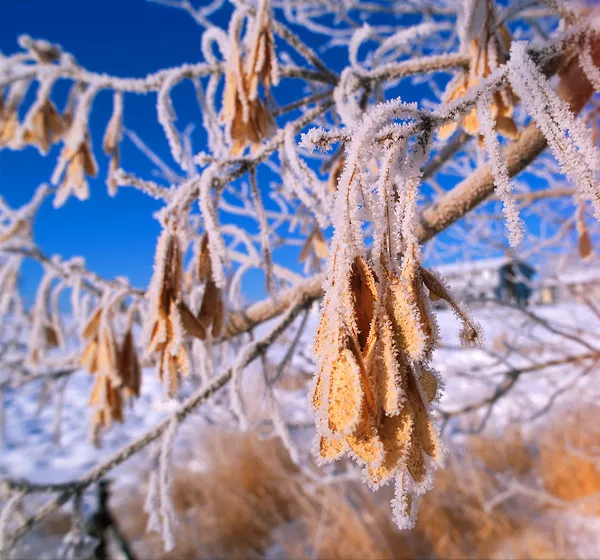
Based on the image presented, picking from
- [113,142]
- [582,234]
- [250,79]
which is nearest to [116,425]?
[113,142]

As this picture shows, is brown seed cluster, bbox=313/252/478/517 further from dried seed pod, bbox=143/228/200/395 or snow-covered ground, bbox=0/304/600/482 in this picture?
snow-covered ground, bbox=0/304/600/482

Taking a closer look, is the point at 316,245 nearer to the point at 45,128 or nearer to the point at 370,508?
the point at 45,128

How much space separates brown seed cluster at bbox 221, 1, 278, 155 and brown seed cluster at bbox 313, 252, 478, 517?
0.58 meters

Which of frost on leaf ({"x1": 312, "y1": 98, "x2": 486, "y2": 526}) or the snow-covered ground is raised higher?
the snow-covered ground

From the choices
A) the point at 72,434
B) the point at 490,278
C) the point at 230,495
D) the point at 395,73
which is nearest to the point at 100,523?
the point at 395,73

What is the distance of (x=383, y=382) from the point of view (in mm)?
389

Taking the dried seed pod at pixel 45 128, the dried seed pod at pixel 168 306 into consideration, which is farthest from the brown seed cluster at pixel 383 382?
the dried seed pod at pixel 45 128

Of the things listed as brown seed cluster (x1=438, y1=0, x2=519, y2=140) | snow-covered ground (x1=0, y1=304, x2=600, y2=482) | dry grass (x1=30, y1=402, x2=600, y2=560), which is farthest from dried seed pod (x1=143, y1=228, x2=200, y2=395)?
snow-covered ground (x1=0, y1=304, x2=600, y2=482)

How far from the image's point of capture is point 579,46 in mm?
670

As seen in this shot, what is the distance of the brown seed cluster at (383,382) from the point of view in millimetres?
382

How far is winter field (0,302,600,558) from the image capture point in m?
2.70

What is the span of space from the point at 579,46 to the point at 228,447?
4.72 meters

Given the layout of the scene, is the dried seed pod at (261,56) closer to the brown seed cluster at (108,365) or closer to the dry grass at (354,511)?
the brown seed cluster at (108,365)

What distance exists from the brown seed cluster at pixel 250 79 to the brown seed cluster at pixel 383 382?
1.89ft
